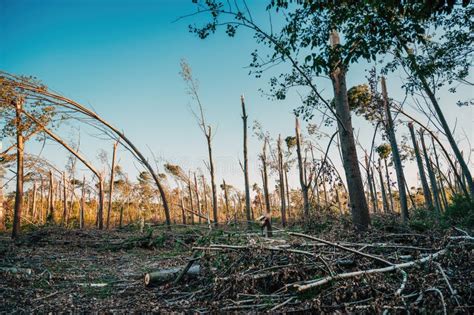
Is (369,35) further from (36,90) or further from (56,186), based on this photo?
(56,186)

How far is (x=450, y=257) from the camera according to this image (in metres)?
2.27

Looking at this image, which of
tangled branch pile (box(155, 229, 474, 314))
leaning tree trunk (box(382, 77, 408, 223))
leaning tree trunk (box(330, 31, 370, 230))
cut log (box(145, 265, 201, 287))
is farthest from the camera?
leaning tree trunk (box(382, 77, 408, 223))

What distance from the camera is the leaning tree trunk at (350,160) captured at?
6.08m

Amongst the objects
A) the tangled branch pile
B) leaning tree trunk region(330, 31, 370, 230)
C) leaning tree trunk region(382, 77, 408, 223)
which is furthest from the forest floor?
leaning tree trunk region(382, 77, 408, 223)

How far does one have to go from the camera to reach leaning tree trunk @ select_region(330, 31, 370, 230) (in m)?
6.08

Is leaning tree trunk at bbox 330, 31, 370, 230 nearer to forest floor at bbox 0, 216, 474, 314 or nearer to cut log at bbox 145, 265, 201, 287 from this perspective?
forest floor at bbox 0, 216, 474, 314

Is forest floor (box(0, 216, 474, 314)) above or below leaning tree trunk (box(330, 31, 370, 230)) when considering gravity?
below

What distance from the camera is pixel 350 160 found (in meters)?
6.26

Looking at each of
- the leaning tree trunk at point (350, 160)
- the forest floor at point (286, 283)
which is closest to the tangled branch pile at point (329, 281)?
the forest floor at point (286, 283)

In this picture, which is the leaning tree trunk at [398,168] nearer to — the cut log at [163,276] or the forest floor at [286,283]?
the forest floor at [286,283]

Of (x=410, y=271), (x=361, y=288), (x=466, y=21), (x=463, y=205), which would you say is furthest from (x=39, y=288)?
(x=463, y=205)

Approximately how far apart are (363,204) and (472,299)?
4.64 m

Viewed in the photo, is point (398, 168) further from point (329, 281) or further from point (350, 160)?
point (329, 281)

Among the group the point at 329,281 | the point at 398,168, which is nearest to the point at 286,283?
the point at 329,281
